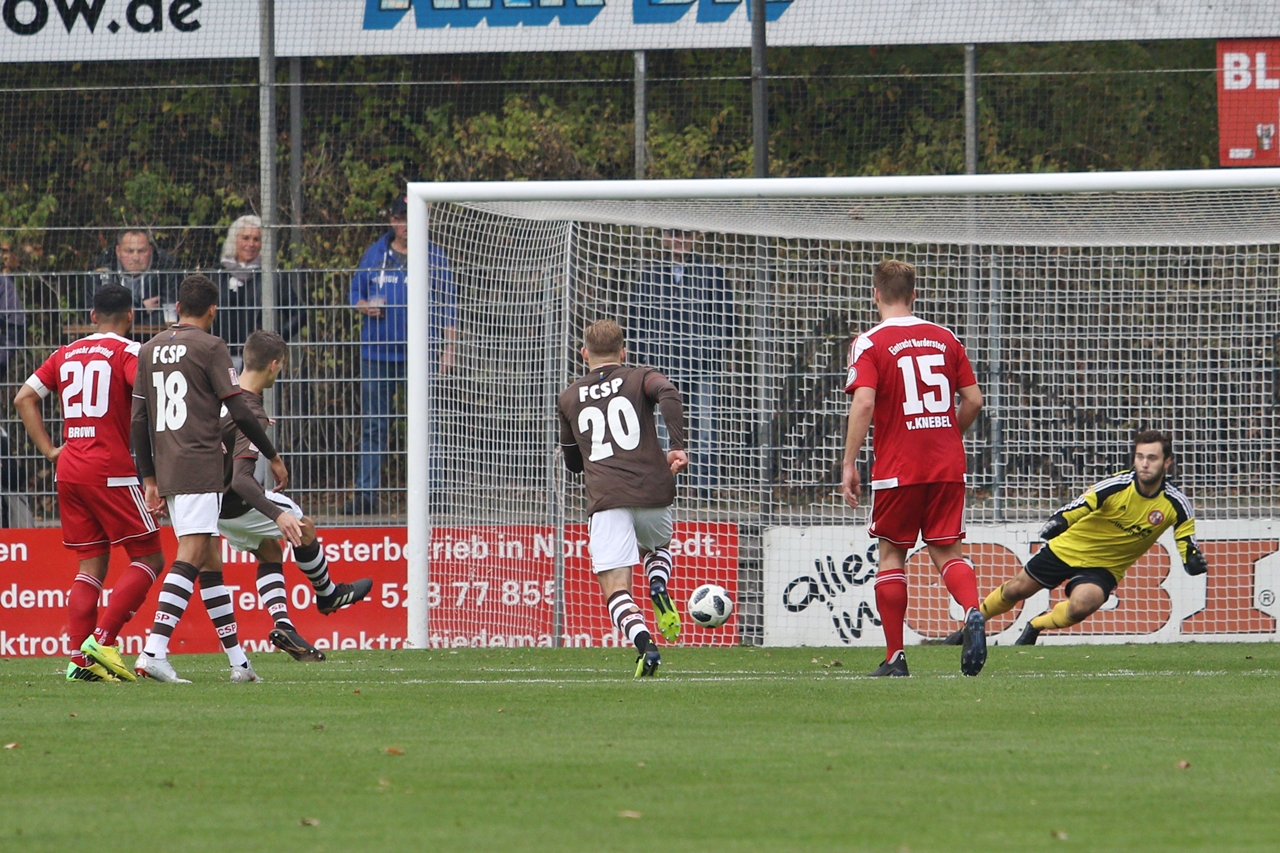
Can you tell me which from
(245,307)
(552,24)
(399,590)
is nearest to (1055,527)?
(399,590)

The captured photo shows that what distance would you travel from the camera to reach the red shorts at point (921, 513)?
24.1 feet

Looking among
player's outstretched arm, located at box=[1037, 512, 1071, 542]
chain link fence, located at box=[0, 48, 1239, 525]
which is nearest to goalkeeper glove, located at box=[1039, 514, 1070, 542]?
player's outstretched arm, located at box=[1037, 512, 1071, 542]

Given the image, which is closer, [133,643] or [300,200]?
[133,643]

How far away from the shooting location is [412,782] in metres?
4.56

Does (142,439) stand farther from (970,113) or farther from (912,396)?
(970,113)

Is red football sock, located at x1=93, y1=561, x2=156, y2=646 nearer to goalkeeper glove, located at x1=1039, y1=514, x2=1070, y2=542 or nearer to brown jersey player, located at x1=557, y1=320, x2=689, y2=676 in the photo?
brown jersey player, located at x1=557, y1=320, x2=689, y2=676

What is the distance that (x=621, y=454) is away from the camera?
7.80 meters

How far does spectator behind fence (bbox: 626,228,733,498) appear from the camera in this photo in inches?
434

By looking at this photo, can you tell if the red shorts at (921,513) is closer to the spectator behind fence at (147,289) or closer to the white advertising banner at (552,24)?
the spectator behind fence at (147,289)

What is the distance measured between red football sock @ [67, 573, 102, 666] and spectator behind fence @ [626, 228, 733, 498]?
159 inches

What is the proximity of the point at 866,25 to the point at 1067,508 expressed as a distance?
6.95 meters

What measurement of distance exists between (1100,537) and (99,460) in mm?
5556

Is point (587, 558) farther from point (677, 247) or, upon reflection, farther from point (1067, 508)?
point (1067, 508)

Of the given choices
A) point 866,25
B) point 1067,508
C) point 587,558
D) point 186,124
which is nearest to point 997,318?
point 1067,508
